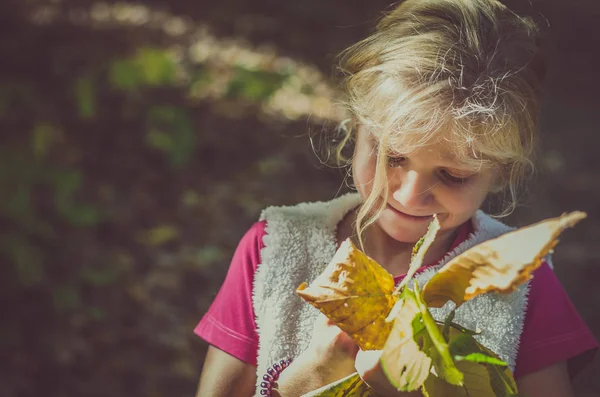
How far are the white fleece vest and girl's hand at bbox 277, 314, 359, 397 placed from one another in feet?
0.53

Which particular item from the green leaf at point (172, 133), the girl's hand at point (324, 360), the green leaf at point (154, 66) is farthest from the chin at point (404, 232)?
the green leaf at point (154, 66)

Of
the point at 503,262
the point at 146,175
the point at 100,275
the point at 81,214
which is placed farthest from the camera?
the point at 146,175

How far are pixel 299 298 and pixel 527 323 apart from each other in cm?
46

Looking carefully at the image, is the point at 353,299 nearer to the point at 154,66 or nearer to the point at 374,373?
the point at 374,373

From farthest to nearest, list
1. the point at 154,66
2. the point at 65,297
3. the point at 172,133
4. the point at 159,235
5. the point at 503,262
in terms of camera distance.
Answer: the point at 154,66, the point at 172,133, the point at 159,235, the point at 65,297, the point at 503,262

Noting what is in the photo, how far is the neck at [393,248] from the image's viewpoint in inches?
56.6

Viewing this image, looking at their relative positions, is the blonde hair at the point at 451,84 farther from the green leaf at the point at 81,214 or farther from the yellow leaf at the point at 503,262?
the green leaf at the point at 81,214

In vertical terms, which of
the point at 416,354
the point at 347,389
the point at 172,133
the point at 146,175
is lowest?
the point at 347,389

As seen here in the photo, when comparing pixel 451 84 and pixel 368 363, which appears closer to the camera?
pixel 368 363

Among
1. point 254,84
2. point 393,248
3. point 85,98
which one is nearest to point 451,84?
point 393,248

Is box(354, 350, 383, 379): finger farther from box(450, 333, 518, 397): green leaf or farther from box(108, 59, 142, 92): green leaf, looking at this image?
box(108, 59, 142, 92): green leaf

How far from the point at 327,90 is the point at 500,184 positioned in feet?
10.1

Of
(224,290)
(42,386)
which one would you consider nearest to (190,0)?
(42,386)

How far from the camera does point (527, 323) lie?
1.40m
